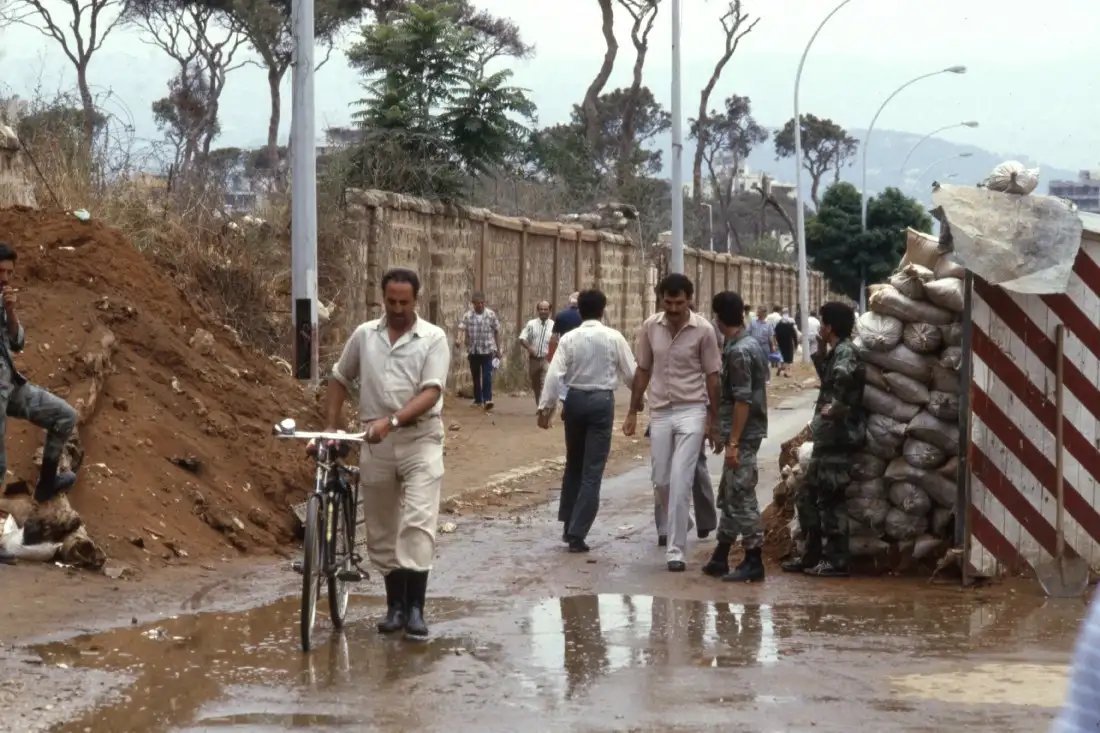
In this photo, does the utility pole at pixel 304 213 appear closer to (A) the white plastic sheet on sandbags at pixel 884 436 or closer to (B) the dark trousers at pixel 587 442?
(B) the dark trousers at pixel 587 442

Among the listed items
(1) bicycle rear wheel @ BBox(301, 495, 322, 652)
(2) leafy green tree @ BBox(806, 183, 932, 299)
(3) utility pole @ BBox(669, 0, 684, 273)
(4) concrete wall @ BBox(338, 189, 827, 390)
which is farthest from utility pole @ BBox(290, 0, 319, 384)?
(2) leafy green tree @ BBox(806, 183, 932, 299)

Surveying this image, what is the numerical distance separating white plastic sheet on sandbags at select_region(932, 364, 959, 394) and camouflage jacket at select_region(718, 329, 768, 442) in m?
1.02

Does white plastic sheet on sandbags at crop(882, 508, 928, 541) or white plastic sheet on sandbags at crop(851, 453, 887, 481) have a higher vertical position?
white plastic sheet on sandbags at crop(851, 453, 887, 481)

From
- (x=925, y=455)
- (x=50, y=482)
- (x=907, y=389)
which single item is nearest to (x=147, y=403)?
(x=50, y=482)

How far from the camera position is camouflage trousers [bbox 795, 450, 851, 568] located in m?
10.1

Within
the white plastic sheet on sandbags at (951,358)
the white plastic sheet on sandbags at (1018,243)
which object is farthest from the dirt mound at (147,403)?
the white plastic sheet on sandbags at (1018,243)

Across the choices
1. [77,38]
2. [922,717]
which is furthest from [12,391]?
[77,38]

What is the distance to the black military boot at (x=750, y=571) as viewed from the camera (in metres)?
10.1

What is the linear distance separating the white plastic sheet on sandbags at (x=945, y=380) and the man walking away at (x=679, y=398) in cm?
133

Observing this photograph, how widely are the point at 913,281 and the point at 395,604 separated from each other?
3.88 meters

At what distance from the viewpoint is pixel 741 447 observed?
33.4 feet

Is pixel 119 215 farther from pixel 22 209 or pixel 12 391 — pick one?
pixel 12 391

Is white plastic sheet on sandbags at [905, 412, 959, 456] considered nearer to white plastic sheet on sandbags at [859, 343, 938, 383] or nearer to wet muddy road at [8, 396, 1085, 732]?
white plastic sheet on sandbags at [859, 343, 938, 383]

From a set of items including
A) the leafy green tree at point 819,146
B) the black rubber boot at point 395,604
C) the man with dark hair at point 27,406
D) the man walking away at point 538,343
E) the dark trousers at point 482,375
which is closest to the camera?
the black rubber boot at point 395,604
